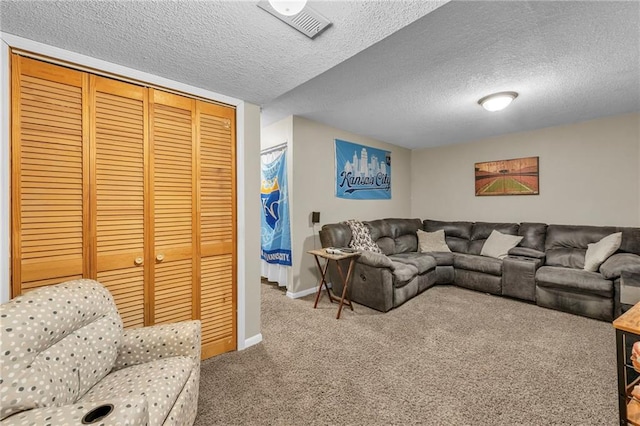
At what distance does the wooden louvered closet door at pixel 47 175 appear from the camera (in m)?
1.46

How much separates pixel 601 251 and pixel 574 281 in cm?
60

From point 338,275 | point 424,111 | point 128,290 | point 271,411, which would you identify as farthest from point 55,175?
point 424,111

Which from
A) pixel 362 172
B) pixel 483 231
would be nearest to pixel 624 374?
pixel 483 231

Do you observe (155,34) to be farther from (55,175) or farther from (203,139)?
(55,175)

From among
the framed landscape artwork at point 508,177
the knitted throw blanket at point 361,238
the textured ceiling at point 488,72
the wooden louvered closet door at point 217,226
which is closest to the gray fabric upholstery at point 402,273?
the knitted throw blanket at point 361,238

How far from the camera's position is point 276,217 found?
13.2 feet

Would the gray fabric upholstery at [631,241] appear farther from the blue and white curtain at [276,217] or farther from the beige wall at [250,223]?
the beige wall at [250,223]

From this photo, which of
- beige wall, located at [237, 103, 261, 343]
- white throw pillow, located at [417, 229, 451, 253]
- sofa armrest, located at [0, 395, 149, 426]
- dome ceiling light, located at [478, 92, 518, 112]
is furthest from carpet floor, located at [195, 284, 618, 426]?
dome ceiling light, located at [478, 92, 518, 112]

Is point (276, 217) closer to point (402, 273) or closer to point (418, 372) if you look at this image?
point (402, 273)

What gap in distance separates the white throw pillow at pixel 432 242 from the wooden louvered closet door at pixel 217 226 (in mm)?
3404

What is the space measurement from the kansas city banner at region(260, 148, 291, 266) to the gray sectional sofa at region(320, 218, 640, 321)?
1.86 ft

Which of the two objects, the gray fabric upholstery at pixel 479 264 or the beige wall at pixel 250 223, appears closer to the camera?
the beige wall at pixel 250 223

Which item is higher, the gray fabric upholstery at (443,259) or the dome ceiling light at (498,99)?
the dome ceiling light at (498,99)

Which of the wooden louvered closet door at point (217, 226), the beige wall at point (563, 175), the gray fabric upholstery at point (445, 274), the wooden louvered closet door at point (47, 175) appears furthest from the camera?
the gray fabric upholstery at point (445, 274)
